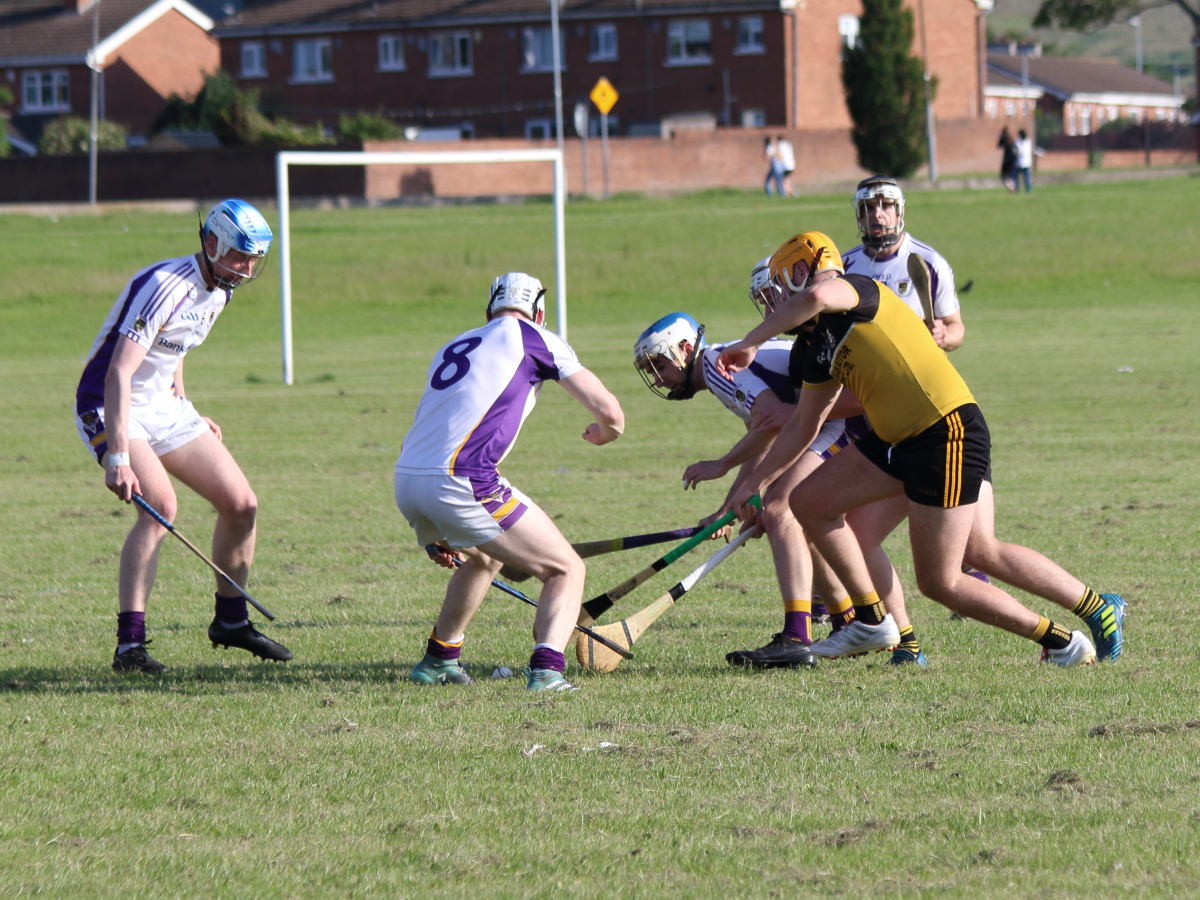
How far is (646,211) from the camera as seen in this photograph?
42125 mm

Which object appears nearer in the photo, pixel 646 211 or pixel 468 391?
pixel 468 391

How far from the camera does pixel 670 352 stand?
661 cm

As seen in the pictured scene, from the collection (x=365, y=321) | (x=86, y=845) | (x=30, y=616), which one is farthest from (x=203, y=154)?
(x=86, y=845)

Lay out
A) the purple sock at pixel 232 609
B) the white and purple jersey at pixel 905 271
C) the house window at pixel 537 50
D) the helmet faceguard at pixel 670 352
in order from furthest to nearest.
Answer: the house window at pixel 537 50, the white and purple jersey at pixel 905 271, the purple sock at pixel 232 609, the helmet faceguard at pixel 670 352

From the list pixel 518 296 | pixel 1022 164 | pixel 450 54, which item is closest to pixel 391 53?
pixel 450 54

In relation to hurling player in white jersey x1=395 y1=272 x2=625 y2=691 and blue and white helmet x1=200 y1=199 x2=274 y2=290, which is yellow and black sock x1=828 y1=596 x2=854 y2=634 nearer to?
hurling player in white jersey x1=395 y1=272 x2=625 y2=691

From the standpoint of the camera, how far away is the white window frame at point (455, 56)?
64.9 metres

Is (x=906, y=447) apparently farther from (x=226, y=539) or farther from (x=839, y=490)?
(x=226, y=539)

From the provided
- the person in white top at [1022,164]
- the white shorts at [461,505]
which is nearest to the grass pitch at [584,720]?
the white shorts at [461,505]

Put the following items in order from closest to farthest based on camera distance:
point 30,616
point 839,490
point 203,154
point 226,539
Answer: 1. point 839,490
2. point 226,539
3. point 30,616
4. point 203,154

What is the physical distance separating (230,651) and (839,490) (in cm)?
307

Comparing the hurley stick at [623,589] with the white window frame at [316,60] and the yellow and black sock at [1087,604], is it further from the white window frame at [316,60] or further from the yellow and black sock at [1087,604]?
the white window frame at [316,60]

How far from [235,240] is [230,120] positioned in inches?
1945

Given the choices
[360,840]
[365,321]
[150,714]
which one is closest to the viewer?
[360,840]
